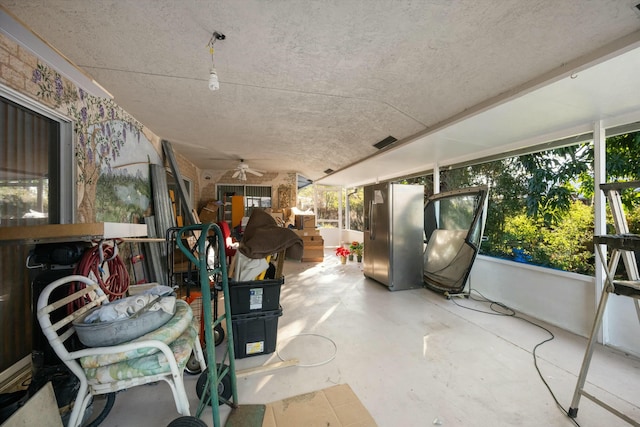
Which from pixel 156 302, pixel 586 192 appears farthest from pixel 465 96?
pixel 156 302

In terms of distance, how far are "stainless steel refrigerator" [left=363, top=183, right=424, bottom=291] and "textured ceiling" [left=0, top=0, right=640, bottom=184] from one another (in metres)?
1.29

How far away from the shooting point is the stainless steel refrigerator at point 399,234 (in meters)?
4.29

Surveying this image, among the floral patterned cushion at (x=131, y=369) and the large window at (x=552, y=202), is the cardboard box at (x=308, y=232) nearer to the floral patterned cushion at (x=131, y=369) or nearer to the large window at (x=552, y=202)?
the large window at (x=552, y=202)

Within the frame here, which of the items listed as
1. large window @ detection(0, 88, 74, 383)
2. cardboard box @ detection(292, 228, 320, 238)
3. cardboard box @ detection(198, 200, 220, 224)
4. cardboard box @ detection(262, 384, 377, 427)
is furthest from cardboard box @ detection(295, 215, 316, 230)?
cardboard box @ detection(262, 384, 377, 427)

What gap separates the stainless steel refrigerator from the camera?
14.1ft

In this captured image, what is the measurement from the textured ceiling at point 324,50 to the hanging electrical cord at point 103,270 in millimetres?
1602

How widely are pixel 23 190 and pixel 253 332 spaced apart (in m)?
2.07

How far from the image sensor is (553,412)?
5.44ft

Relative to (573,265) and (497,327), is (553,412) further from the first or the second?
(573,265)

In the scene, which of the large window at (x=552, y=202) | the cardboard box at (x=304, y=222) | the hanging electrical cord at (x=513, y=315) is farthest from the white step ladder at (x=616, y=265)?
the cardboard box at (x=304, y=222)

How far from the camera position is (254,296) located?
221 centimetres

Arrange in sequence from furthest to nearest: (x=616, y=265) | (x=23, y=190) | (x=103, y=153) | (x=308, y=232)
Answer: (x=308, y=232)
(x=103, y=153)
(x=23, y=190)
(x=616, y=265)

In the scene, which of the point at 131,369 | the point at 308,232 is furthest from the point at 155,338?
the point at 308,232

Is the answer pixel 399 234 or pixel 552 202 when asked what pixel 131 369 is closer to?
pixel 399 234
